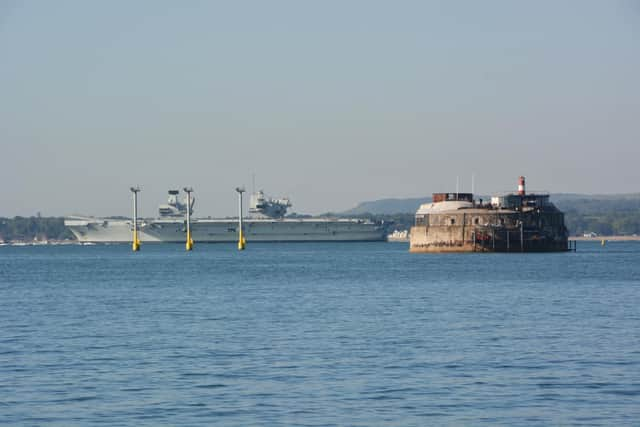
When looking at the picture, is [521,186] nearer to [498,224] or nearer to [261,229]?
[498,224]

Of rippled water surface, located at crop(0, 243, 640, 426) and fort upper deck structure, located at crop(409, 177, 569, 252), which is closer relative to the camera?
rippled water surface, located at crop(0, 243, 640, 426)

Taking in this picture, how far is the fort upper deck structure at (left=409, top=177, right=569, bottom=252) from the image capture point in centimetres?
11762

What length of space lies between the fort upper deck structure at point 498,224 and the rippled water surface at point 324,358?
63018 mm

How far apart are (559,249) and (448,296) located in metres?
72.8

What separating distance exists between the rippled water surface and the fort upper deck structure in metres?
63.0

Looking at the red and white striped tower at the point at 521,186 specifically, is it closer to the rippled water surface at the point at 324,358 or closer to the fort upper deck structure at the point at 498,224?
the fort upper deck structure at the point at 498,224

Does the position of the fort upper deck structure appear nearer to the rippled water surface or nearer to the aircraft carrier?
the rippled water surface

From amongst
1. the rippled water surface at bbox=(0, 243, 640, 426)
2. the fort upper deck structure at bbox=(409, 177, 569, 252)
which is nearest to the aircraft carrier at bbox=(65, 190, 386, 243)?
the fort upper deck structure at bbox=(409, 177, 569, 252)

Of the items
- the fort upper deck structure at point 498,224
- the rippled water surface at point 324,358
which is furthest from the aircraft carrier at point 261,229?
the rippled water surface at point 324,358

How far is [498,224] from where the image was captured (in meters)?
118

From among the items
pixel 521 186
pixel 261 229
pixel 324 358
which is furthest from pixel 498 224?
pixel 324 358

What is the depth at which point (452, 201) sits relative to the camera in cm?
12500

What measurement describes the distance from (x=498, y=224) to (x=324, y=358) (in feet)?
300

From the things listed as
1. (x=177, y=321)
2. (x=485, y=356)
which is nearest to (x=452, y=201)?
(x=177, y=321)
